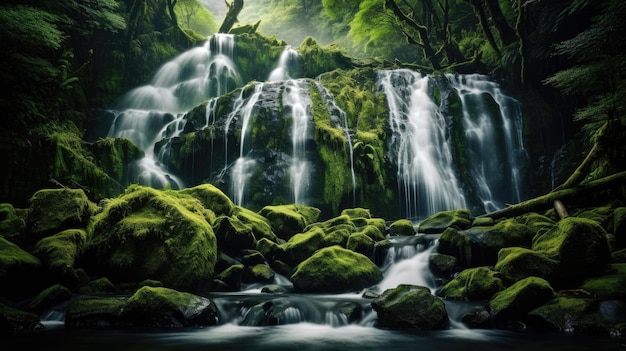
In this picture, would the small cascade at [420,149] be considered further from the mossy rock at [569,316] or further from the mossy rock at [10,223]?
the mossy rock at [10,223]

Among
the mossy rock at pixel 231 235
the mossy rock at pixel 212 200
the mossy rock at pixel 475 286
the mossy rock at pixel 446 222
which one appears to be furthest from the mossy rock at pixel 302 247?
the mossy rock at pixel 475 286

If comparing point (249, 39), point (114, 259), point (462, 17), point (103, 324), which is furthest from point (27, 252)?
point (462, 17)

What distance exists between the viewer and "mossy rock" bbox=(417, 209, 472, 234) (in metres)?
9.58

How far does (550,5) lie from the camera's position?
15.7m

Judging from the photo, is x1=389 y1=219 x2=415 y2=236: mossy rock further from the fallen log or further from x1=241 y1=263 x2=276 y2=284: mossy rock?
x1=241 y1=263 x2=276 y2=284: mossy rock

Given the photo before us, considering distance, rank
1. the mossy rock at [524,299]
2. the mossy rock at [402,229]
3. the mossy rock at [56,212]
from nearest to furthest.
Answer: the mossy rock at [524,299]
the mossy rock at [56,212]
the mossy rock at [402,229]

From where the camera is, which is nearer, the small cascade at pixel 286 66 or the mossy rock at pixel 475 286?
the mossy rock at pixel 475 286

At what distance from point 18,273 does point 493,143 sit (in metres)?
15.6

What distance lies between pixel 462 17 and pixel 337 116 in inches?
488

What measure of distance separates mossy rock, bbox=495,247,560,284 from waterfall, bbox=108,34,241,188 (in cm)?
1097

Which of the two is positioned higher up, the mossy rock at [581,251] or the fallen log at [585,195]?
the fallen log at [585,195]

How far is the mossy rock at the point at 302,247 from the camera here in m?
8.83

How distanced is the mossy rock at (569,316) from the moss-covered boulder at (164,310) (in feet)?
15.0

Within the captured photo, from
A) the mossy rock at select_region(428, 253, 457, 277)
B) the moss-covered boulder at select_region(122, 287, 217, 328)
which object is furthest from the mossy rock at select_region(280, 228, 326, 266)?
the moss-covered boulder at select_region(122, 287, 217, 328)
